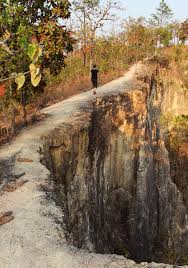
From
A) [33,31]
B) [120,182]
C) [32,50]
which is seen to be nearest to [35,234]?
[32,50]

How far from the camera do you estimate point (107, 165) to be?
18.4 m

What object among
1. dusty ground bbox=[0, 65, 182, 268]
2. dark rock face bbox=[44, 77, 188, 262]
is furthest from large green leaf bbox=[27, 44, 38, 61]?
dark rock face bbox=[44, 77, 188, 262]

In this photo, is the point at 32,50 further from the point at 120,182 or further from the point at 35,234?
the point at 120,182

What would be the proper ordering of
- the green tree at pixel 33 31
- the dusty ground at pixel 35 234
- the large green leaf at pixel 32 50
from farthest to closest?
the green tree at pixel 33 31, the dusty ground at pixel 35 234, the large green leaf at pixel 32 50

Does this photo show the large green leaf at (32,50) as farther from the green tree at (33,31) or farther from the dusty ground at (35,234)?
the green tree at (33,31)

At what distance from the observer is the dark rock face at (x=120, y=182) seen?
13484 mm

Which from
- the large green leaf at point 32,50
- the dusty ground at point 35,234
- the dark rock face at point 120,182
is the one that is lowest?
the dark rock face at point 120,182

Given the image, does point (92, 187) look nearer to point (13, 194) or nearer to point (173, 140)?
point (13, 194)

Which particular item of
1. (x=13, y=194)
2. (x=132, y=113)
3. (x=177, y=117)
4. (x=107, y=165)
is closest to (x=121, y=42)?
(x=177, y=117)

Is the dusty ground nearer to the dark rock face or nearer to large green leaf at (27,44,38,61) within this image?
the dark rock face

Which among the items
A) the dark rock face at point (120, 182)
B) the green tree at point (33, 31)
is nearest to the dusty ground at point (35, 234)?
the dark rock face at point (120, 182)

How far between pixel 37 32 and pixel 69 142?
4021mm

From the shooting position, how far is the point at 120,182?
1991 centimetres

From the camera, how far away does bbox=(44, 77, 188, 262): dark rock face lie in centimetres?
1348
